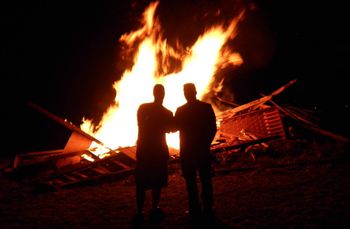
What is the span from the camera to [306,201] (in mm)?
5312

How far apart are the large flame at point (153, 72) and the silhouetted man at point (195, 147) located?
6987 millimetres

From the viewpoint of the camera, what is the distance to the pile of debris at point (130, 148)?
8.76 meters

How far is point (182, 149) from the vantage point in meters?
4.94

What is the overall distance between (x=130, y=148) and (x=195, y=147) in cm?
495

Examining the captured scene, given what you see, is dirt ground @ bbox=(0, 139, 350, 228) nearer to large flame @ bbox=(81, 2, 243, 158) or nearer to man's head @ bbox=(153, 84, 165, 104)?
man's head @ bbox=(153, 84, 165, 104)

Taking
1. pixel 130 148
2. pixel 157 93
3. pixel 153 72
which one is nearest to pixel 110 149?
pixel 130 148

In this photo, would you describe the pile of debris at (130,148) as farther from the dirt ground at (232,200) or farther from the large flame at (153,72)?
the large flame at (153,72)

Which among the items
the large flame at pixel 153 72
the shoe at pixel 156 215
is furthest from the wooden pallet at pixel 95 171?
the shoe at pixel 156 215

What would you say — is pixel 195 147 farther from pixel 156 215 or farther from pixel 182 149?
pixel 156 215

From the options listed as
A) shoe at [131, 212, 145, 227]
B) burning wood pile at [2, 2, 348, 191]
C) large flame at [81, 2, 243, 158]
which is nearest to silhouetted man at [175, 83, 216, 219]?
shoe at [131, 212, 145, 227]

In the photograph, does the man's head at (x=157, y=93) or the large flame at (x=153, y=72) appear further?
the large flame at (x=153, y=72)

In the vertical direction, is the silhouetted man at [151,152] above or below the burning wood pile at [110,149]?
below

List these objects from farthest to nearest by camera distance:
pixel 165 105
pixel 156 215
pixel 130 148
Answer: pixel 165 105, pixel 130 148, pixel 156 215

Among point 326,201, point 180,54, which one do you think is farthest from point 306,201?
point 180,54
